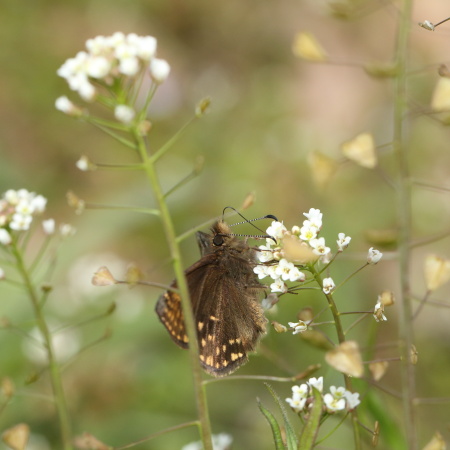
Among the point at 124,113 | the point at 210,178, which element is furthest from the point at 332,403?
the point at 210,178

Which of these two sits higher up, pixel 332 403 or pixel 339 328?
pixel 339 328

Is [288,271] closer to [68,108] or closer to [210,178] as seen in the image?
[68,108]

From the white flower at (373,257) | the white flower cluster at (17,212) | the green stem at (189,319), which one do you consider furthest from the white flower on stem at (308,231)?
the white flower cluster at (17,212)

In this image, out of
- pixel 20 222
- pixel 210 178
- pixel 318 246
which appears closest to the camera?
pixel 318 246

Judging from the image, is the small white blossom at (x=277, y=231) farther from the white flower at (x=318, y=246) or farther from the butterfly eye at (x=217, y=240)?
the butterfly eye at (x=217, y=240)

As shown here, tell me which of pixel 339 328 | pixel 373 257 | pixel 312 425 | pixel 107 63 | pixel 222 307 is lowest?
pixel 312 425

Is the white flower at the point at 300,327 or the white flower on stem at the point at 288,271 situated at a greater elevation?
the white flower on stem at the point at 288,271

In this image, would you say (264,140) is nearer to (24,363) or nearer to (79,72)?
(24,363)
